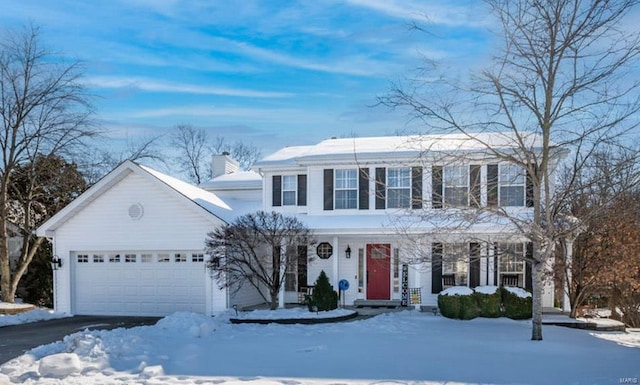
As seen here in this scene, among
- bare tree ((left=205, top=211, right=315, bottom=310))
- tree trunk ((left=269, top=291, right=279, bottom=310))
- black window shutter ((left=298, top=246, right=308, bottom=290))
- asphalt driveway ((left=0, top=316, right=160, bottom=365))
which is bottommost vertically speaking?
asphalt driveway ((left=0, top=316, right=160, bottom=365))

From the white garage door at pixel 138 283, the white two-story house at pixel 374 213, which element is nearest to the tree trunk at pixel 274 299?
the white two-story house at pixel 374 213

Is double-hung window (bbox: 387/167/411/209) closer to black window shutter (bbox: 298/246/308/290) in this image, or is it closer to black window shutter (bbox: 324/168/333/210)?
black window shutter (bbox: 324/168/333/210)

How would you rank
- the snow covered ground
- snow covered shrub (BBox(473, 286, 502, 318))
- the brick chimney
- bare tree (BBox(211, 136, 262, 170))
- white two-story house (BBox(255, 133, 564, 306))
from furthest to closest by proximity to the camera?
1. bare tree (BBox(211, 136, 262, 170))
2. the brick chimney
3. white two-story house (BBox(255, 133, 564, 306))
4. snow covered shrub (BBox(473, 286, 502, 318))
5. the snow covered ground

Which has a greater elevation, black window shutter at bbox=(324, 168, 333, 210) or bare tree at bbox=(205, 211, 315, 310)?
black window shutter at bbox=(324, 168, 333, 210)

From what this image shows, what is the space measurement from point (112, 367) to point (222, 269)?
21.0ft

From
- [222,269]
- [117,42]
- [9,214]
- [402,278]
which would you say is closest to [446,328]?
[402,278]

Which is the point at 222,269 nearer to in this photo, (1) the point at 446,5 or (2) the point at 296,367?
(2) the point at 296,367

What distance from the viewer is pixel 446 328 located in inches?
490

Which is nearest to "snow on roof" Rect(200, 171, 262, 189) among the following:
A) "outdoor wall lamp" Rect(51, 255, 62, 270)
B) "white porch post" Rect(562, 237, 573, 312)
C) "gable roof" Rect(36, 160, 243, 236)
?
"gable roof" Rect(36, 160, 243, 236)

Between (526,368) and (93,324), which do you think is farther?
(93,324)

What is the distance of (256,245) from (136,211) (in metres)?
4.34

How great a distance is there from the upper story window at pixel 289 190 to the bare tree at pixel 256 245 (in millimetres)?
2482

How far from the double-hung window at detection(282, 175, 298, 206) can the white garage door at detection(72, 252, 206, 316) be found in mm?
3514

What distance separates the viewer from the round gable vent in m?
16.4
